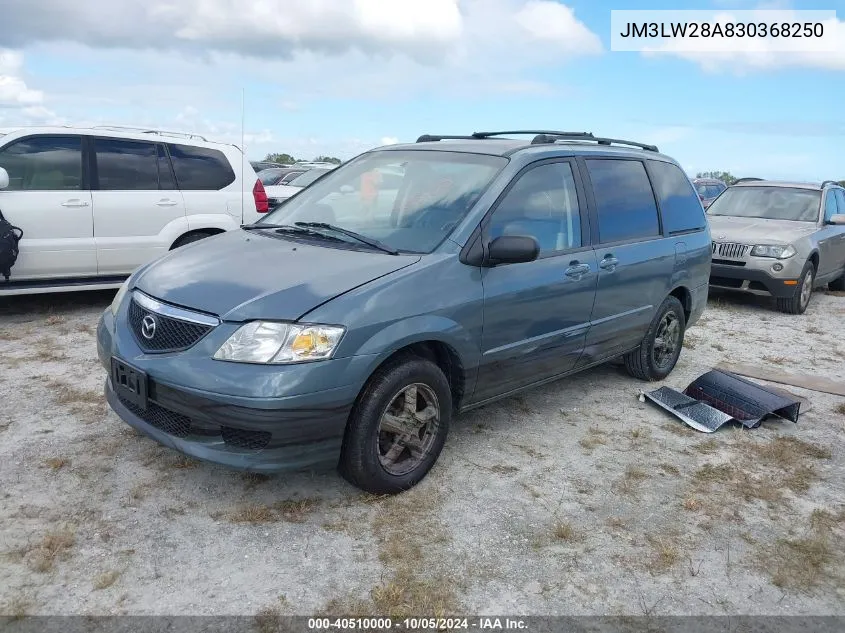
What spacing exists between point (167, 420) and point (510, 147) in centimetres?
259

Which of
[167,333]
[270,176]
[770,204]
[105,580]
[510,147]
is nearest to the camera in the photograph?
[105,580]

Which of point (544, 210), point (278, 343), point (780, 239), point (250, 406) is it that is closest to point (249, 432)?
point (250, 406)

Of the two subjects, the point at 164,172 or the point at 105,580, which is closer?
the point at 105,580

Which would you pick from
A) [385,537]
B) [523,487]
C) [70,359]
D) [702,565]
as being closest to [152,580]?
[385,537]

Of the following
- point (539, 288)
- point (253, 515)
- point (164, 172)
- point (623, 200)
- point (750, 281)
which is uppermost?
point (164, 172)

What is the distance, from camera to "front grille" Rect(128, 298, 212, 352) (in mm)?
3277

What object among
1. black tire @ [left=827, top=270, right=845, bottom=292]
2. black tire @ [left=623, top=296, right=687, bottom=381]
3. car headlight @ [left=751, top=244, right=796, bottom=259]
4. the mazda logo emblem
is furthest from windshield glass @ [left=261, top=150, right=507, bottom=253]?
black tire @ [left=827, top=270, right=845, bottom=292]

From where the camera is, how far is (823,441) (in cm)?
481

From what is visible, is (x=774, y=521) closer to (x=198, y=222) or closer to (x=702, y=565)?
(x=702, y=565)

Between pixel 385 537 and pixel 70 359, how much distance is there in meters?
3.48

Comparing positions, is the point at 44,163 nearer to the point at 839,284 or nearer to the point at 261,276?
the point at 261,276

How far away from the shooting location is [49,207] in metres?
6.67

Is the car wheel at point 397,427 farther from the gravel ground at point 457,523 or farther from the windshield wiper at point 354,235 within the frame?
the windshield wiper at point 354,235

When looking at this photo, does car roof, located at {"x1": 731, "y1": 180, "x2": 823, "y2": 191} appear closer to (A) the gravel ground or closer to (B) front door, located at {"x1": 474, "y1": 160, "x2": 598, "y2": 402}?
(A) the gravel ground
